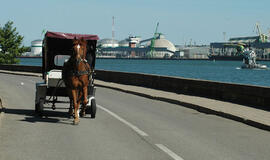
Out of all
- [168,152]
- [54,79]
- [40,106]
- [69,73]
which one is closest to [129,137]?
[168,152]

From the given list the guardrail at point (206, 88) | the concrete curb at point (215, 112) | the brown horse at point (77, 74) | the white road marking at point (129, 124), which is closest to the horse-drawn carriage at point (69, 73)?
the brown horse at point (77, 74)

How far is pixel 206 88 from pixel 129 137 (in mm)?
12195

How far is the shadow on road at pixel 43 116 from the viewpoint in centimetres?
1481

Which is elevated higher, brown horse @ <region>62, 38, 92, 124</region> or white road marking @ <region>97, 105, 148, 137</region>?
brown horse @ <region>62, 38, 92, 124</region>

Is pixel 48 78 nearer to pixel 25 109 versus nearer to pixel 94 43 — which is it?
pixel 94 43

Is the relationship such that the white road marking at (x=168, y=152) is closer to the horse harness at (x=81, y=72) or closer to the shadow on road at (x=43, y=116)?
the horse harness at (x=81, y=72)

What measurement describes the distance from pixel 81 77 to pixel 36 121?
6.11 feet

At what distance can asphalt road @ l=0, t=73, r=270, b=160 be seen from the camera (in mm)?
9656

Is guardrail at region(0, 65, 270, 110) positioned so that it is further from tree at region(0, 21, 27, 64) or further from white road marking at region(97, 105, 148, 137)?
tree at region(0, 21, 27, 64)

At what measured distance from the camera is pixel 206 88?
23578 millimetres

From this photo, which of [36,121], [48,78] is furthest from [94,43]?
[36,121]

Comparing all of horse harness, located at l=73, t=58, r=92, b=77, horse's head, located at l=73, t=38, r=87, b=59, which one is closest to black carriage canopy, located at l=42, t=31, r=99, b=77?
horse harness, located at l=73, t=58, r=92, b=77

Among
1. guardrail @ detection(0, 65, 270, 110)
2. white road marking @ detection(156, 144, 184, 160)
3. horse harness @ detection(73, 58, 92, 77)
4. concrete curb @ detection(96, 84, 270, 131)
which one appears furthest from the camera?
guardrail @ detection(0, 65, 270, 110)

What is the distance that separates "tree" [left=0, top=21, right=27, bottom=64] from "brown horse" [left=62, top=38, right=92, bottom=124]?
6967 cm
